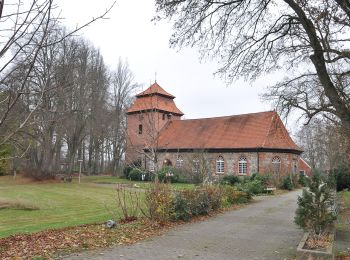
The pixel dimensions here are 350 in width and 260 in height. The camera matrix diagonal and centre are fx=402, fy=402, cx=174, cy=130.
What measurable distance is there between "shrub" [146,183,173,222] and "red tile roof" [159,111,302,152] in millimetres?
26300

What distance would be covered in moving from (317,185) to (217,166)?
116ft

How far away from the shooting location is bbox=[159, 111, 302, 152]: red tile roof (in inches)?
1694

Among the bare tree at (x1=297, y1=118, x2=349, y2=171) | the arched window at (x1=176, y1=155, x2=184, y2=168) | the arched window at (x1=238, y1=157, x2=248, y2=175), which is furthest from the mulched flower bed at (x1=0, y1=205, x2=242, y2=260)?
the arched window at (x1=176, y1=155, x2=184, y2=168)

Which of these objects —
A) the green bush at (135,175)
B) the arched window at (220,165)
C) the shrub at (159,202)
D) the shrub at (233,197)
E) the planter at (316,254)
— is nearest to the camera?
the planter at (316,254)

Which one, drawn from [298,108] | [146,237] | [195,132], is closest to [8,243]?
[146,237]

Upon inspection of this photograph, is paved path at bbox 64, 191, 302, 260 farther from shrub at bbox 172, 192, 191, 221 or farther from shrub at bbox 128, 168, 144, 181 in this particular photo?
shrub at bbox 128, 168, 144, 181

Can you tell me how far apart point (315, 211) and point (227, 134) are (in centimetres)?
3706

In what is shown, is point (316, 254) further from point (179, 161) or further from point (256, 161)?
point (179, 161)

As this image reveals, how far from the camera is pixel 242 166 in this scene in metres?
43.8

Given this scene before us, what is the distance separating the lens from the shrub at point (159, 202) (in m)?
12.9

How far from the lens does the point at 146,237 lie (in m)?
10.9

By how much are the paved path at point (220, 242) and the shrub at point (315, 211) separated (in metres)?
0.76

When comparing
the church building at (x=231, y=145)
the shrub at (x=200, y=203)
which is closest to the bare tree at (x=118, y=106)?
the church building at (x=231, y=145)

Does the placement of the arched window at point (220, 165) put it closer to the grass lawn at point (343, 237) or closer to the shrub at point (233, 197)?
the shrub at point (233, 197)
